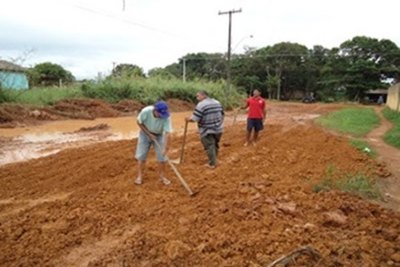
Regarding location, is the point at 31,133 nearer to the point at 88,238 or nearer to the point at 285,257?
the point at 88,238

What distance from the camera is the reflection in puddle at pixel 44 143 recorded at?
9555 mm

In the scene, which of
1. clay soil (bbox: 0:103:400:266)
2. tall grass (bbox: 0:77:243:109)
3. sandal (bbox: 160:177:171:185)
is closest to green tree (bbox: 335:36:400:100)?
tall grass (bbox: 0:77:243:109)

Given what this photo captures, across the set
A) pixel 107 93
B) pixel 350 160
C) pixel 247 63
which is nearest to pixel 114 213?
pixel 350 160

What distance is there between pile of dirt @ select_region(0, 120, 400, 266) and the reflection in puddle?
5.99 feet

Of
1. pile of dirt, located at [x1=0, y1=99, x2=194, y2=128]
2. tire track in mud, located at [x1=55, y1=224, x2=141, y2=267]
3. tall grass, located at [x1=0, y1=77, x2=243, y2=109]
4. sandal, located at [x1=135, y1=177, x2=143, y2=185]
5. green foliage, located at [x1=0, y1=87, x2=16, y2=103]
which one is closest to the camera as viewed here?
tire track in mud, located at [x1=55, y1=224, x2=141, y2=267]

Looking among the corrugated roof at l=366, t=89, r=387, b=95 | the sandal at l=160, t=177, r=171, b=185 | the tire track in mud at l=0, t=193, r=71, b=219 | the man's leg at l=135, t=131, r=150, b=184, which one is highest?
the man's leg at l=135, t=131, r=150, b=184

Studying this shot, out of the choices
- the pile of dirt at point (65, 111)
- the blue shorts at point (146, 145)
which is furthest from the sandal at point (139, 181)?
the pile of dirt at point (65, 111)

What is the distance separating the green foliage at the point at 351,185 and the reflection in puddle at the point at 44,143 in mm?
6771

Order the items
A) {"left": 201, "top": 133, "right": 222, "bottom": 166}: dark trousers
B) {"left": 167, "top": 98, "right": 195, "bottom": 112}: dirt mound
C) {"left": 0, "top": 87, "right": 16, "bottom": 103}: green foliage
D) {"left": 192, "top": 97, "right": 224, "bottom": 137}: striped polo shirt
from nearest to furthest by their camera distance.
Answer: {"left": 192, "top": 97, "right": 224, "bottom": 137}: striped polo shirt < {"left": 201, "top": 133, "right": 222, "bottom": 166}: dark trousers < {"left": 0, "top": 87, "right": 16, "bottom": 103}: green foliage < {"left": 167, "top": 98, "right": 195, "bottom": 112}: dirt mound

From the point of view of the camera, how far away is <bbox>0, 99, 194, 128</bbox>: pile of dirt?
15.5m

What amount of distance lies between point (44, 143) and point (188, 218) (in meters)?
8.05

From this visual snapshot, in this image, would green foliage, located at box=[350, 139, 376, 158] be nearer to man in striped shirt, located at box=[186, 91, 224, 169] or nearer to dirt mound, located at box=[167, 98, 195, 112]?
man in striped shirt, located at box=[186, 91, 224, 169]

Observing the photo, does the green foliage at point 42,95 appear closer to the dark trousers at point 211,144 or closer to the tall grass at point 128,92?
the tall grass at point 128,92

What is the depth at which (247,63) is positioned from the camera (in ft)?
180
